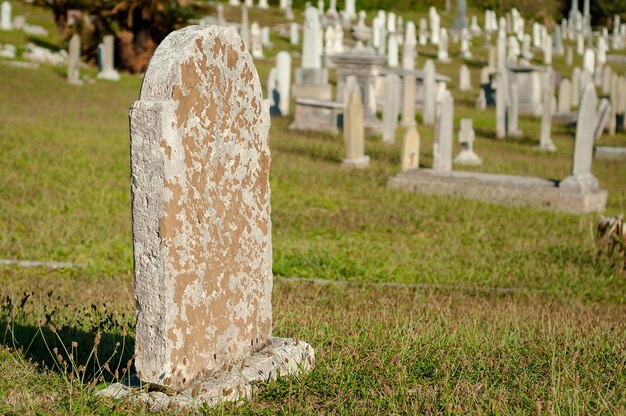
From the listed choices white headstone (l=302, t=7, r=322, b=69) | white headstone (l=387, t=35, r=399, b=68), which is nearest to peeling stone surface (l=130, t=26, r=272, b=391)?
white headstone (l=302, t=7, r=322, b=69)

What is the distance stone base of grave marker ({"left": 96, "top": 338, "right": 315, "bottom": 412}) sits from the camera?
3.88m

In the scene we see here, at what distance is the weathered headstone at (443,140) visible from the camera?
13.7 meters

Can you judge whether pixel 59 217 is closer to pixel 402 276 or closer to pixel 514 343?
pixel 402 276

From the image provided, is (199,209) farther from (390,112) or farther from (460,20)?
(460,20)

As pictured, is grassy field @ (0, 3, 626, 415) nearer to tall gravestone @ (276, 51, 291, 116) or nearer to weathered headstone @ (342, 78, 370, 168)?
weathered headstone @ (342, 78, 370, 168)

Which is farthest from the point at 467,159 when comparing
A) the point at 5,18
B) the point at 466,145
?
the point at 5,18

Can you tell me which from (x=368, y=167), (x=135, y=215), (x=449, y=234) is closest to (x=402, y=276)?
(x=449, y=234)

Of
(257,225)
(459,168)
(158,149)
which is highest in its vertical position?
(158,149)

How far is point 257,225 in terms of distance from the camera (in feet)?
14.9

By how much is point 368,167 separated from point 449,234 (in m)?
5.13

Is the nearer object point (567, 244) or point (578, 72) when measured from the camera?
point (567, 244)

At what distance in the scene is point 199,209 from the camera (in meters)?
4.05

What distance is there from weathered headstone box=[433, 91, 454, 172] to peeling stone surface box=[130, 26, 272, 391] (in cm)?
928

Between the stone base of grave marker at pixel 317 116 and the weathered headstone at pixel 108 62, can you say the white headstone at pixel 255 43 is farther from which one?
the stone base of grave marker at pixel 317 116
